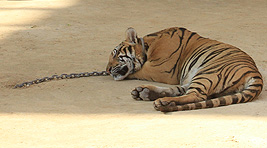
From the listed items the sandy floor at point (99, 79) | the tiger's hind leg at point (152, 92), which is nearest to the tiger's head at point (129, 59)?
→ the sandy floor at point (99, 79)

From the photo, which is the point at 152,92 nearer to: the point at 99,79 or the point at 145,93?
the point at 145,93

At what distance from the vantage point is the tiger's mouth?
584cm

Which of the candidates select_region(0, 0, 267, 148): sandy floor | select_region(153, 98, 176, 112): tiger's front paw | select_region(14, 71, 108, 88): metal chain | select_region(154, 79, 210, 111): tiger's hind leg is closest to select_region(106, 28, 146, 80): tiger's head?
select_region(0, 0, 267, 148): sandy floor

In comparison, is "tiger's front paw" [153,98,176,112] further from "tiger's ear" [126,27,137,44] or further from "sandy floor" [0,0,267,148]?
"tiger's ear" [126,27,137,44]

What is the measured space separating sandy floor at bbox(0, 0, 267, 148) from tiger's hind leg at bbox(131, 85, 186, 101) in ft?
0.28

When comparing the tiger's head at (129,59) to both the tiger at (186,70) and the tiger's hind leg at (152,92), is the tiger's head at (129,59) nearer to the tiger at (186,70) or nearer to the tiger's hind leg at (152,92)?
the tiger at (186,70)

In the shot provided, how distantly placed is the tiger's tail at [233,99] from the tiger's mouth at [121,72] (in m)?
1.57

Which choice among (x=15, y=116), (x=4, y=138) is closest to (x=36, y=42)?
A: (x=15, y=116)

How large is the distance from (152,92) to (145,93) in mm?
75

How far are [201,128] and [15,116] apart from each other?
1680 mm

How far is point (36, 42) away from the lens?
7945mm

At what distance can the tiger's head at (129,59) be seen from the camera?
19.1ft

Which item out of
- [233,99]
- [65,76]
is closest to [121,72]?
[65,76]

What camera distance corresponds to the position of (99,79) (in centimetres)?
596
